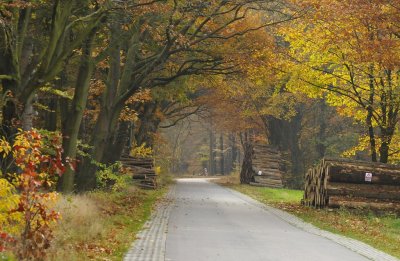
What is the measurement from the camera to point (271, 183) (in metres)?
36.7

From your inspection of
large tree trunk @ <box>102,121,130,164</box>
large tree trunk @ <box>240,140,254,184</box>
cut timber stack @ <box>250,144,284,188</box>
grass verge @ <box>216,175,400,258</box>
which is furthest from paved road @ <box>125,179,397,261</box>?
large tree trunk @ <box>240,140,254,184</box>

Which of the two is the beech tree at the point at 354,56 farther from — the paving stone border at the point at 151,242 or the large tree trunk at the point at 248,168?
the large tree trunk at the point at 248,168

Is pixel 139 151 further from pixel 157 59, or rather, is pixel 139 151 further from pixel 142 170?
pixel 157 59

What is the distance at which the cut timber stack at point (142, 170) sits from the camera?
96.2ft

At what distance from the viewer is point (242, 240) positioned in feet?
36.6

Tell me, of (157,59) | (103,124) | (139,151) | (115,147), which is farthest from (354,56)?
(139,151)

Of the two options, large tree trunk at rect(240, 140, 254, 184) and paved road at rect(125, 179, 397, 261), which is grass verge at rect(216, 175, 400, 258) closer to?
paved road at rect(125, 179, 397, 261)

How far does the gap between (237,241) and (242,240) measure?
210mm

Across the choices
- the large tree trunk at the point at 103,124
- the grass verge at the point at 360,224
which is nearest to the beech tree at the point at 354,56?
the grass verge at the point at 360,224

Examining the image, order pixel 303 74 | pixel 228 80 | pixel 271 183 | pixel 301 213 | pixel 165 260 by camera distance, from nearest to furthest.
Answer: pixel 165 260
pixel 301 213
pixel 303 74
pixel 228 80
pixel 271 183

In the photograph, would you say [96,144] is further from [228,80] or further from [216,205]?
[228,80]

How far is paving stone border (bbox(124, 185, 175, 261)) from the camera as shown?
28.3 feet

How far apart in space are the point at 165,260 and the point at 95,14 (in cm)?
751

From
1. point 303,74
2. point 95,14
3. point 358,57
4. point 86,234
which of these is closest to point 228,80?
point 303,74
